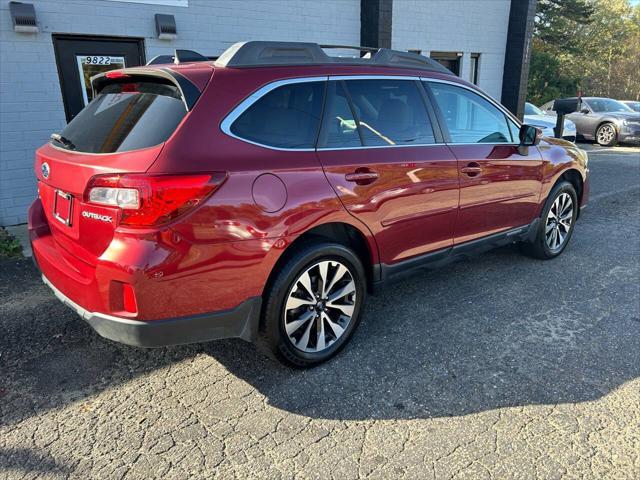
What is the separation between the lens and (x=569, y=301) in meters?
4.21

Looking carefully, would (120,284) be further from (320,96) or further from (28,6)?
(28,6)

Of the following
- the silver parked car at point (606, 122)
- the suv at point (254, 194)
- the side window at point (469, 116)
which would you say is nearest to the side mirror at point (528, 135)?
the side window at point (469, 116)

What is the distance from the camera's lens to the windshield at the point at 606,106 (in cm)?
1612

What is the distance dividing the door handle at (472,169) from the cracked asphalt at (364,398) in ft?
3.44

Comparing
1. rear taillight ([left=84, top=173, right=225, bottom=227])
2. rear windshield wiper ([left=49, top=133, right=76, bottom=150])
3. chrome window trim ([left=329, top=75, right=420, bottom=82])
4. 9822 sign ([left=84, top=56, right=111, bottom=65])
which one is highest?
9822 sign ([left=84, top=56, right=111, bottom=65])

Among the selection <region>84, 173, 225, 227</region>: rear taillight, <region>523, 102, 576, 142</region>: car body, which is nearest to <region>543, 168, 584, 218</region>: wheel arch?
<region>84, 173, 225, 227</region>: rear taillight

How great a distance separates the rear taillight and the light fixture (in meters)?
4.57

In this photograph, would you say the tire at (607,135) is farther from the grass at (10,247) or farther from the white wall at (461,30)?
the grass at (10,247)

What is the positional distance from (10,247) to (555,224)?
570 cm

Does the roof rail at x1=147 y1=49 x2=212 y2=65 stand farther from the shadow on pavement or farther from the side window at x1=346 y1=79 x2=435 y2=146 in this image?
the shadow on pavement

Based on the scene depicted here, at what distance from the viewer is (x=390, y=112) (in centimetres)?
359

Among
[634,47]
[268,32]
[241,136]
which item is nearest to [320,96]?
[241,136]

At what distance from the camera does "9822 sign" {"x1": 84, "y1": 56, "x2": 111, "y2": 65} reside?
6.55 metres

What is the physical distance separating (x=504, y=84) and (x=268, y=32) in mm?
7136
